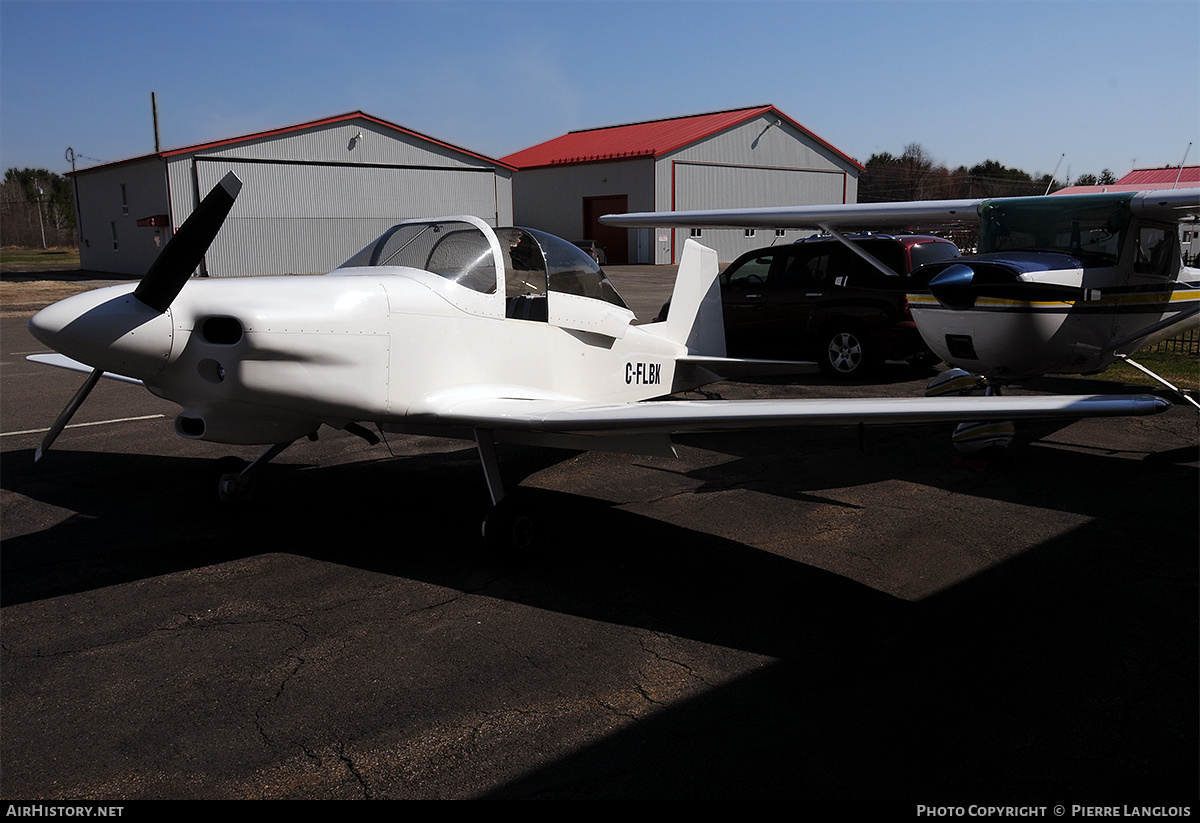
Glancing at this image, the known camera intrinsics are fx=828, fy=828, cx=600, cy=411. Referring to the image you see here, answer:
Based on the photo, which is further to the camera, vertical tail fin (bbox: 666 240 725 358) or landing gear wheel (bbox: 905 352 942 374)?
landing gear wheel (bbox: 905 352 942 374)

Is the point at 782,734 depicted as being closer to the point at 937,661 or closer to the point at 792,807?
the point at 792,807

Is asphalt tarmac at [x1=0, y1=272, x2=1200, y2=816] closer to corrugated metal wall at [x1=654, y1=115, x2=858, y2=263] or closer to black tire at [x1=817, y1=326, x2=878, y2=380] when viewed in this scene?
black tire at [x1=817, y1=326, x2=878, y2=380]

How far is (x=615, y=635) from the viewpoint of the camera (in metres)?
4.25

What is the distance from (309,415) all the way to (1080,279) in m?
6.66

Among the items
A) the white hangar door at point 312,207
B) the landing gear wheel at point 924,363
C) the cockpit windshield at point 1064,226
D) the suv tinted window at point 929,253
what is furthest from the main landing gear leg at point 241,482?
the white hangar door at point 312,207

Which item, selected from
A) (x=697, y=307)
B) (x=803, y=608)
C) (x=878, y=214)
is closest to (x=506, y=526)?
(x=803, y=608)

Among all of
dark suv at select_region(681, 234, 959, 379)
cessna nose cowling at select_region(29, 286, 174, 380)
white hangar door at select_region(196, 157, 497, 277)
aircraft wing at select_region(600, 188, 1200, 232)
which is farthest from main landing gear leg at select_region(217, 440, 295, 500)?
white hangar door at select_region(196, 157, 497, 277)

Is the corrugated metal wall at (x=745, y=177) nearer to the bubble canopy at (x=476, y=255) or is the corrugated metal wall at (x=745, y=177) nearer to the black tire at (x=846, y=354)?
the black tire at (x=846, y=354)

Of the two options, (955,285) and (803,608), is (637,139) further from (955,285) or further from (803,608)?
(803,608)

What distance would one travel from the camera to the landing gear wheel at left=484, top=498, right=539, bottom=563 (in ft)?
16.8

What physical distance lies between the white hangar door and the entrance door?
27.0 feet

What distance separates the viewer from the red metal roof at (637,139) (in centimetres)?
4109

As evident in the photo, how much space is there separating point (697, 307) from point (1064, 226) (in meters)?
3.54

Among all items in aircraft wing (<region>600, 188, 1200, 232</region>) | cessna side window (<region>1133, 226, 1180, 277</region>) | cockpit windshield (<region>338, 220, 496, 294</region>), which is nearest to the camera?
cockpit windshield (<region>338, 220, 496, 294</region>)
